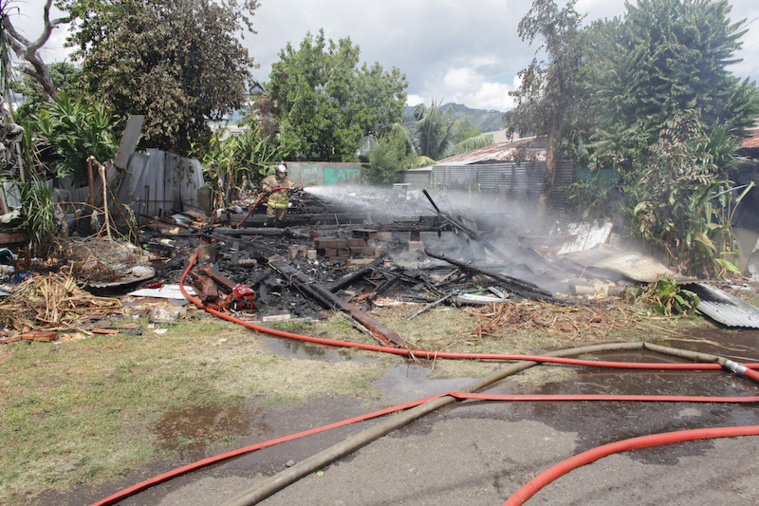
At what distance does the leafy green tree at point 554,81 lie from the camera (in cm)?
1165

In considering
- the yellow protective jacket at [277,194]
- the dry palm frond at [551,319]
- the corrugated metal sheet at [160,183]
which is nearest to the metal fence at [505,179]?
the dry palm frond at [551,319]

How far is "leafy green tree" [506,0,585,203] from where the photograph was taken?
11.6 meters

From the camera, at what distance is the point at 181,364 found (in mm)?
4418

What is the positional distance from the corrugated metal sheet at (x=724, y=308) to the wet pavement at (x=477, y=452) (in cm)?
226

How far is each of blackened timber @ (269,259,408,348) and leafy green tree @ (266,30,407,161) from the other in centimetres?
2188

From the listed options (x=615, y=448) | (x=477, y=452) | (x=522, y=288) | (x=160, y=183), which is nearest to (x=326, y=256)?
(x=522, y=288)

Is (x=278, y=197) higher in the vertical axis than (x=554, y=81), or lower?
lower

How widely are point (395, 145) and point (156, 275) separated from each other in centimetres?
2080

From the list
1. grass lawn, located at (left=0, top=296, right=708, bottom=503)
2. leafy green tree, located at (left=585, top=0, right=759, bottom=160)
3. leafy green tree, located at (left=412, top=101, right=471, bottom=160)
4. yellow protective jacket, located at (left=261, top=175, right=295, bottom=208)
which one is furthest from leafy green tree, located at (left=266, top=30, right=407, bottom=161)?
grass lawn, located at (left=0, top=296, right=708, bottom=503)

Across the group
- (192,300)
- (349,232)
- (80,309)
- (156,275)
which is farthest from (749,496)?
(349,232)

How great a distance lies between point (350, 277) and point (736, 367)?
515 cm

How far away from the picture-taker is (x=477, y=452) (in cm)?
305

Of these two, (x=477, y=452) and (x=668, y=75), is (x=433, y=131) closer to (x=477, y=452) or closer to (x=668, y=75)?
(x=668, y=75)

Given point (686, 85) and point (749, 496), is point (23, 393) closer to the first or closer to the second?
point (749, 496)
